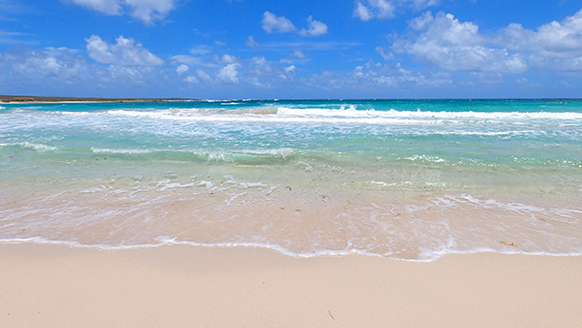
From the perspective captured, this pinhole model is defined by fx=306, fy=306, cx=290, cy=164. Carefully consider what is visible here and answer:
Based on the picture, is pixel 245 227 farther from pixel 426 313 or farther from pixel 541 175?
pixel 541 175

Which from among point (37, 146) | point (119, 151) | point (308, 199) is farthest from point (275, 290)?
point (37, 146)

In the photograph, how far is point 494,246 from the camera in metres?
3.47

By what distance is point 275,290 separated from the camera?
8.91ft

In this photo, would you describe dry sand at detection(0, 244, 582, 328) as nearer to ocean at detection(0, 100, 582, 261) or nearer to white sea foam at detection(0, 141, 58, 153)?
ocean at detection(0, 100, 582, 261)

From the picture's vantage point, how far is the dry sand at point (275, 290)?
7.73 feet

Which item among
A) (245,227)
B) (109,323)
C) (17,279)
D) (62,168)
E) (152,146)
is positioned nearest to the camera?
(109,323)

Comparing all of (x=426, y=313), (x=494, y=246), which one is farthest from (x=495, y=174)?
(x=426, y=313)

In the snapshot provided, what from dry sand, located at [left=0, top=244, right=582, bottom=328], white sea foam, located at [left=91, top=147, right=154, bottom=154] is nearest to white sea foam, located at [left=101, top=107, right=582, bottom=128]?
white sea foam, located at [left=91, top=147, right=154, bottom=154]

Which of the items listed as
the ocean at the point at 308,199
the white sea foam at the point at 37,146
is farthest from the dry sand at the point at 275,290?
the white sea foam at the point at 37,146

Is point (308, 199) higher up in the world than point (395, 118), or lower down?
lower down

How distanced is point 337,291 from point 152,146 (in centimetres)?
938

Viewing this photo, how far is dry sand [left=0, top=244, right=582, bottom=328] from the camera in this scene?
2.36 m

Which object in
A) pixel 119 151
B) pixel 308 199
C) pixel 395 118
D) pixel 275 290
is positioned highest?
pixel 395 118

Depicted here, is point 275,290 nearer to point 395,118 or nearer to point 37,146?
point 37,146
